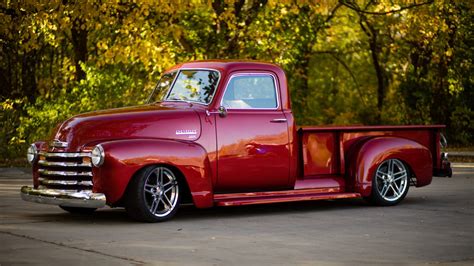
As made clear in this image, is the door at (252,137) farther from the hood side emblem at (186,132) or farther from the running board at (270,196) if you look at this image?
the hood side emblem at (186,132)

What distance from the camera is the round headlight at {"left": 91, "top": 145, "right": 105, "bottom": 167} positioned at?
38.7ft

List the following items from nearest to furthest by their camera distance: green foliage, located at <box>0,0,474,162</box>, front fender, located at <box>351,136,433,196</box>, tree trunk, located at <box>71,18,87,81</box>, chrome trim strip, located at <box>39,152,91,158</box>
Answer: chrome trim strip, located at <box>39,152,91,158</box>, front fender, located at <box>351,136,433,196</box>, green foliage, located at <box>0,0,474,162</box>, tree trunk, located at <box>71,18,87,81</box>

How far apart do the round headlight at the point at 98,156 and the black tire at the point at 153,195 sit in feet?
1.53

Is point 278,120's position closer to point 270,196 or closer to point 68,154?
point 270,196

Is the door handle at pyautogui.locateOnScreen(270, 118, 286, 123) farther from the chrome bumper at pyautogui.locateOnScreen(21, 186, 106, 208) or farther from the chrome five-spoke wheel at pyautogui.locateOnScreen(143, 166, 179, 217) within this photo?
the chrome bumper at pyautogui.locateOnScreen(21, 186, 106, 208)

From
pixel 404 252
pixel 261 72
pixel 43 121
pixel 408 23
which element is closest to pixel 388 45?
pixel 408 23

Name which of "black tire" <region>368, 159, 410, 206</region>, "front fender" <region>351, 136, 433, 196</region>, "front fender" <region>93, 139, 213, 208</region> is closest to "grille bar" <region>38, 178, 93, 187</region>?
"front fender" <region>93, 139, 213, 208</region>

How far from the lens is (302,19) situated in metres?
31.4

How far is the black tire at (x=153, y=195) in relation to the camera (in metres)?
12.0

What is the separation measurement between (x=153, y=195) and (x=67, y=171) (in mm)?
982

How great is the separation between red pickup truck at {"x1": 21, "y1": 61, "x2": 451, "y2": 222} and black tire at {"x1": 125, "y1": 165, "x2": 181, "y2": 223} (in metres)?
0.01

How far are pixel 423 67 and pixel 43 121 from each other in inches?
494

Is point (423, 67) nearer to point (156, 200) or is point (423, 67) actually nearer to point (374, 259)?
point (156, 200)

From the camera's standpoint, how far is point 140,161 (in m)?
11.9
